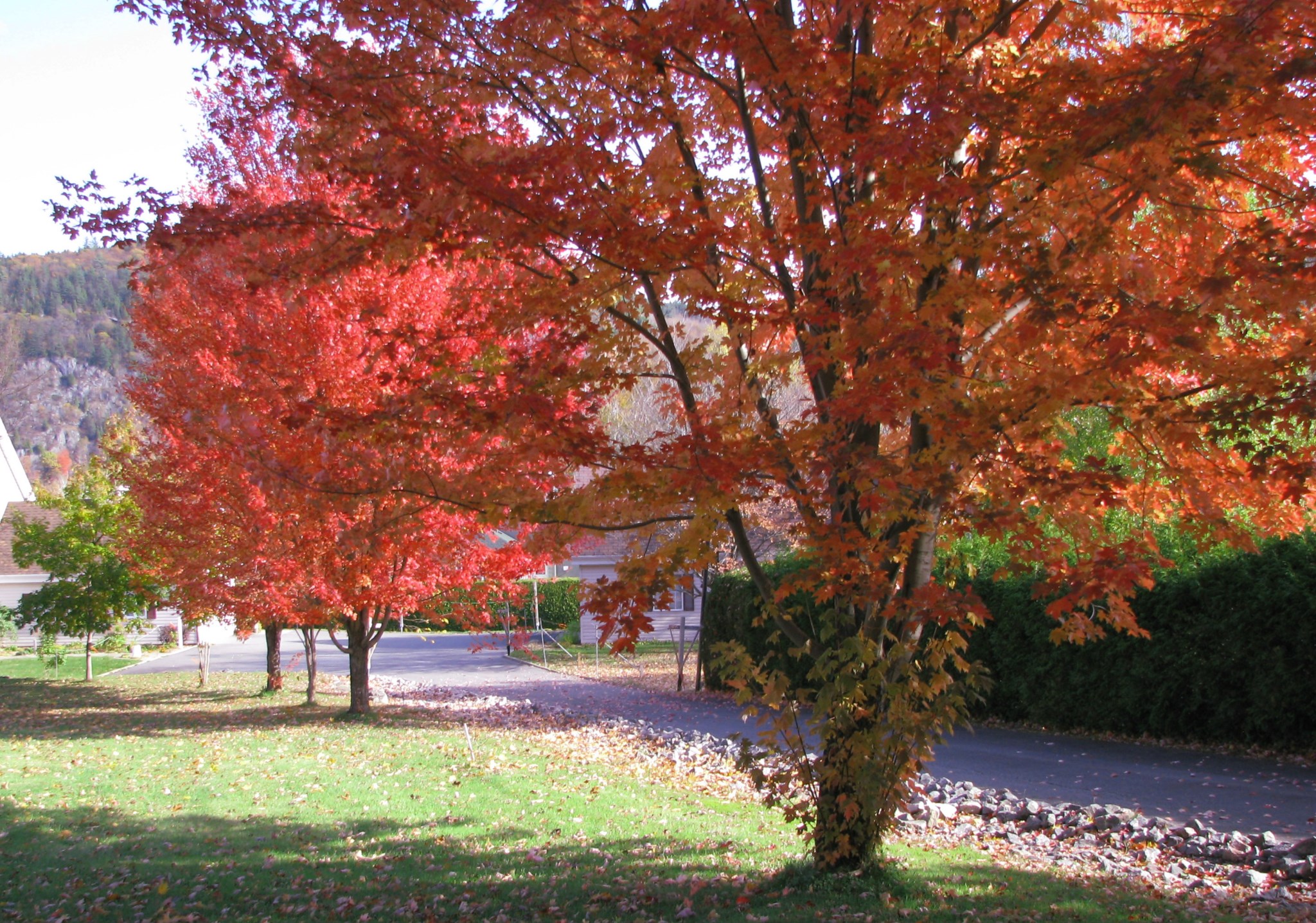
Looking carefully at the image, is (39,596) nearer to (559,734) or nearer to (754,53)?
(559,734)

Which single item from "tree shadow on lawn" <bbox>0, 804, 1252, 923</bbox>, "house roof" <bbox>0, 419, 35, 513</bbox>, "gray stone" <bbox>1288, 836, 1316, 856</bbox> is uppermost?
"house roof" <bbox>0, 419, 35, 513</bbox>

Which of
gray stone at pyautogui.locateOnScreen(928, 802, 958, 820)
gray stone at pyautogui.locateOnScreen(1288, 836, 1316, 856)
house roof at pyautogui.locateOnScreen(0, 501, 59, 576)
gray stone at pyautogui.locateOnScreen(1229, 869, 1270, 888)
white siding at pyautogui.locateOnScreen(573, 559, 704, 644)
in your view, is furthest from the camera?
house roof at pyautogui.locateOnScreen(0, 501, 59, 576)

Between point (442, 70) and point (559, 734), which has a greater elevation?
point (442, 70)

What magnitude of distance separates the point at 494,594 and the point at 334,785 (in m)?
5.00

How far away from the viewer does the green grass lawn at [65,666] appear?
974 inches

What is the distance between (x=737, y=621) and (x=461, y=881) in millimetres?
13720

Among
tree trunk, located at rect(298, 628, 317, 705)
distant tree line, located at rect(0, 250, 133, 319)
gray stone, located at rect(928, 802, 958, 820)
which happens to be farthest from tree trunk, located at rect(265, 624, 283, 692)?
distant tree line, located at rect(0, 250, 133, 319)

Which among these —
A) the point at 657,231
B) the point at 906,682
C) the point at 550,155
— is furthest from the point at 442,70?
the point at 906,682

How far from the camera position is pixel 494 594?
13.9 meters

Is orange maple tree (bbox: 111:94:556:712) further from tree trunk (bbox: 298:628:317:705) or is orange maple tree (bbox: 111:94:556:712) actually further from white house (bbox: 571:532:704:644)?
white house (bbox: 571:532:704:644)

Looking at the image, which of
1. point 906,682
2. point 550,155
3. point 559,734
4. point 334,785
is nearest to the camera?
point 550,155

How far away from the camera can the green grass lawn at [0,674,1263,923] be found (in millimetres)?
5258

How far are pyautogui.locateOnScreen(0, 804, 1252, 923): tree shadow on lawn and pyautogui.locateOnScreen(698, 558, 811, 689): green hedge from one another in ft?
32.7

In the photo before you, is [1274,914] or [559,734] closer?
[1274,914]
